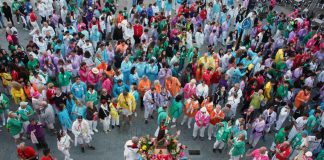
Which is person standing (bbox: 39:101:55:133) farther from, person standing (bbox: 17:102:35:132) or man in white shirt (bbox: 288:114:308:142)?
man in white shirt (bbox: 288:114:308:142)

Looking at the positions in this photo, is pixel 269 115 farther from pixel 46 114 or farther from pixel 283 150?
pixel 46 114

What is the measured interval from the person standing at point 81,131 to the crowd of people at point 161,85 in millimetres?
30

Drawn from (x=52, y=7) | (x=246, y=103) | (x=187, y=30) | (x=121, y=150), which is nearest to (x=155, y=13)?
(x=187, y=30)

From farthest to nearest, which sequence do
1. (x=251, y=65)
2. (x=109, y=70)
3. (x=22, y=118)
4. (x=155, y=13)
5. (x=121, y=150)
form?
1. (x=155, y=13)
2. (x=251, y=65)
3. (x=109, y=70)
4. (x=121, y=150)
5. (x=22, y=118)

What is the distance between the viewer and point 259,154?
970 cm

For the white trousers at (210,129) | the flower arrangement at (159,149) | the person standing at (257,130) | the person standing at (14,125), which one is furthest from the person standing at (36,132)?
the person standing at (257,130)

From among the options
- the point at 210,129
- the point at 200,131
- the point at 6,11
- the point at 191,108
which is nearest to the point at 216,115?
the point at 210,129

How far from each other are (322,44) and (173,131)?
8393 millimetres

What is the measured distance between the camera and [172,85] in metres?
12.1

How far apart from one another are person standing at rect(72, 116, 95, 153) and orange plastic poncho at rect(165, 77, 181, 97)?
3.32 m

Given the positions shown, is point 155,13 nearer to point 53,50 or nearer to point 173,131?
point 53,50

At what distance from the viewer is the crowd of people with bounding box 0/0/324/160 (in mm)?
10578

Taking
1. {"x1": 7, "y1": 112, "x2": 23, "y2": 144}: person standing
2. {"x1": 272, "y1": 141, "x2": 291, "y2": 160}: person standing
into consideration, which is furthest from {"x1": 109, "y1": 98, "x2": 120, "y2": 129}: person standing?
{"x1": 272, "y1": 141, "x2": 291, "y2": 160}: person standing

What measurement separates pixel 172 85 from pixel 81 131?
3695mm
